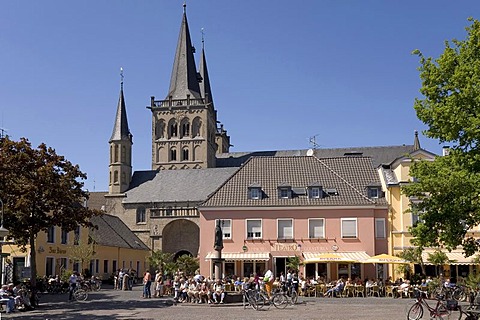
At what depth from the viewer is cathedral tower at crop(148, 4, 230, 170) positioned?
299 ft

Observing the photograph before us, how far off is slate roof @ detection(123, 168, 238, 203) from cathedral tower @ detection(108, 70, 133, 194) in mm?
2547

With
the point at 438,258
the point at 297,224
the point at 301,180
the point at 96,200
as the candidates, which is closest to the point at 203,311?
the point at 438,258

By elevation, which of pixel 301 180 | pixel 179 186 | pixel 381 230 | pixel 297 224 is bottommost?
pixel 381 230

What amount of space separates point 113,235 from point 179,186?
1836 centimetres

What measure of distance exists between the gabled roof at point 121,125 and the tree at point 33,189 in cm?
5578

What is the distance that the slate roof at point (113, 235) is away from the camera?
54.1m

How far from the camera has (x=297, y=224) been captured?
40875 mm

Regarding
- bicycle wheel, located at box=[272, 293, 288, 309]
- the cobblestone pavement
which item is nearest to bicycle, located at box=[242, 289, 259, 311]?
the cobblestone pavement

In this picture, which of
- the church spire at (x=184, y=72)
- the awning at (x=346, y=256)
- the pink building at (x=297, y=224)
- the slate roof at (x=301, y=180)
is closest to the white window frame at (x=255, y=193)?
the pink building at (x=297, y=224)

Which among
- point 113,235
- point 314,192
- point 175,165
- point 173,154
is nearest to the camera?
point 314,192

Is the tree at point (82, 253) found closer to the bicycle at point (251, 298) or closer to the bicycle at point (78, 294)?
the bicycle at point (78, 294)

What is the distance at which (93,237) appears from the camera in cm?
5175

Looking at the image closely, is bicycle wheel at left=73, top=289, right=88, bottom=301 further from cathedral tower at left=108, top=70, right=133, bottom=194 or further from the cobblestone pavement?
cathedral tower at left=108, top=70, right=133, bottom=194

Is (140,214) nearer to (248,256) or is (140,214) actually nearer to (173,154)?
(173,154)
